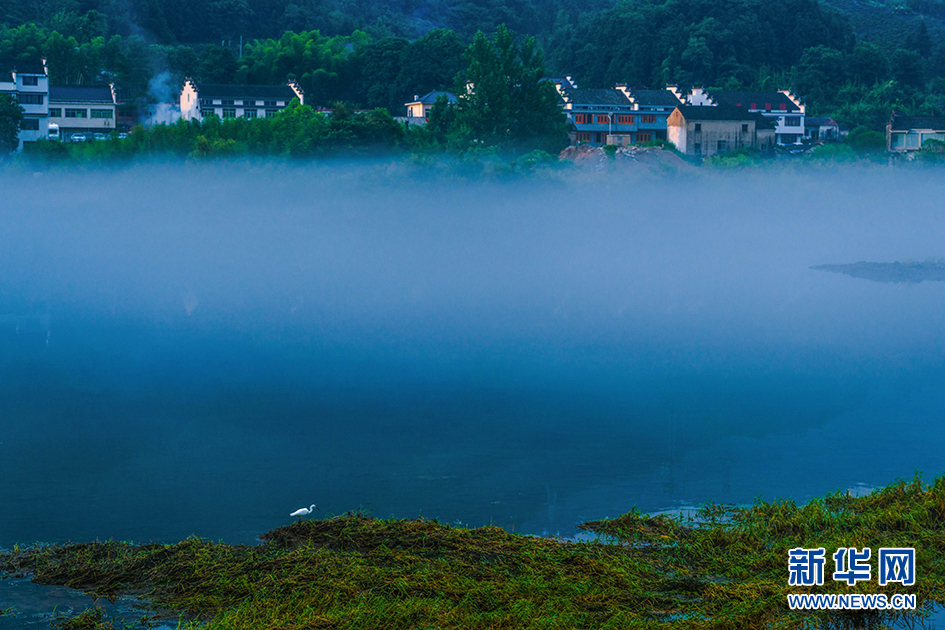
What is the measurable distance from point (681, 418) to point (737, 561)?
6218 millimetres

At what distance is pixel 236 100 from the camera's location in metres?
67.8

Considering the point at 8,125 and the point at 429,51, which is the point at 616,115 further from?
the point at 8,125

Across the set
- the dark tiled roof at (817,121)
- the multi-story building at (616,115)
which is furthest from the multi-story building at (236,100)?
the dark tiled roof at (817,121)

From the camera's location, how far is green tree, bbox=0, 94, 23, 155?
173ft

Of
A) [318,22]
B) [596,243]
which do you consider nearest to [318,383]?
[596,243]

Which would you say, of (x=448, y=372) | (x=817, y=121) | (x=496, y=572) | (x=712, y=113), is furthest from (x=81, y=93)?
(x=496, y=572)

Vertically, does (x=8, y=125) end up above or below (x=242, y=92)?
below

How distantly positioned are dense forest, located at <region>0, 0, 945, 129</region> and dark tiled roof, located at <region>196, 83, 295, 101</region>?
11.2 ft

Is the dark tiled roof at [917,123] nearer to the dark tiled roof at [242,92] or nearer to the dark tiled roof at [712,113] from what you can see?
the dark tiled roof at [712,113]

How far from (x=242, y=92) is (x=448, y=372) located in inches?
2201

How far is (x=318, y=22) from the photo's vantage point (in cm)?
10794

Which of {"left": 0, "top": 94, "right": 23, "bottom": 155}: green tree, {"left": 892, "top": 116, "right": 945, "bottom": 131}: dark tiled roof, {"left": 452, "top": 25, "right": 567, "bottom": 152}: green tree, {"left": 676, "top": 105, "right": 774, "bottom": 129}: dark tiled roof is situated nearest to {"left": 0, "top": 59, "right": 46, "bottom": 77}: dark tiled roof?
{"left": 0, "top": 94, "right": 23, "bottom": 155}: green tree

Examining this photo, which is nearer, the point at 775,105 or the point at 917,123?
the point at 917,123

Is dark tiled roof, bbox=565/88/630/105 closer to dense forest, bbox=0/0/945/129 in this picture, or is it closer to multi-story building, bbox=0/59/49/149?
dense forest, bbox=0/0/945/129
